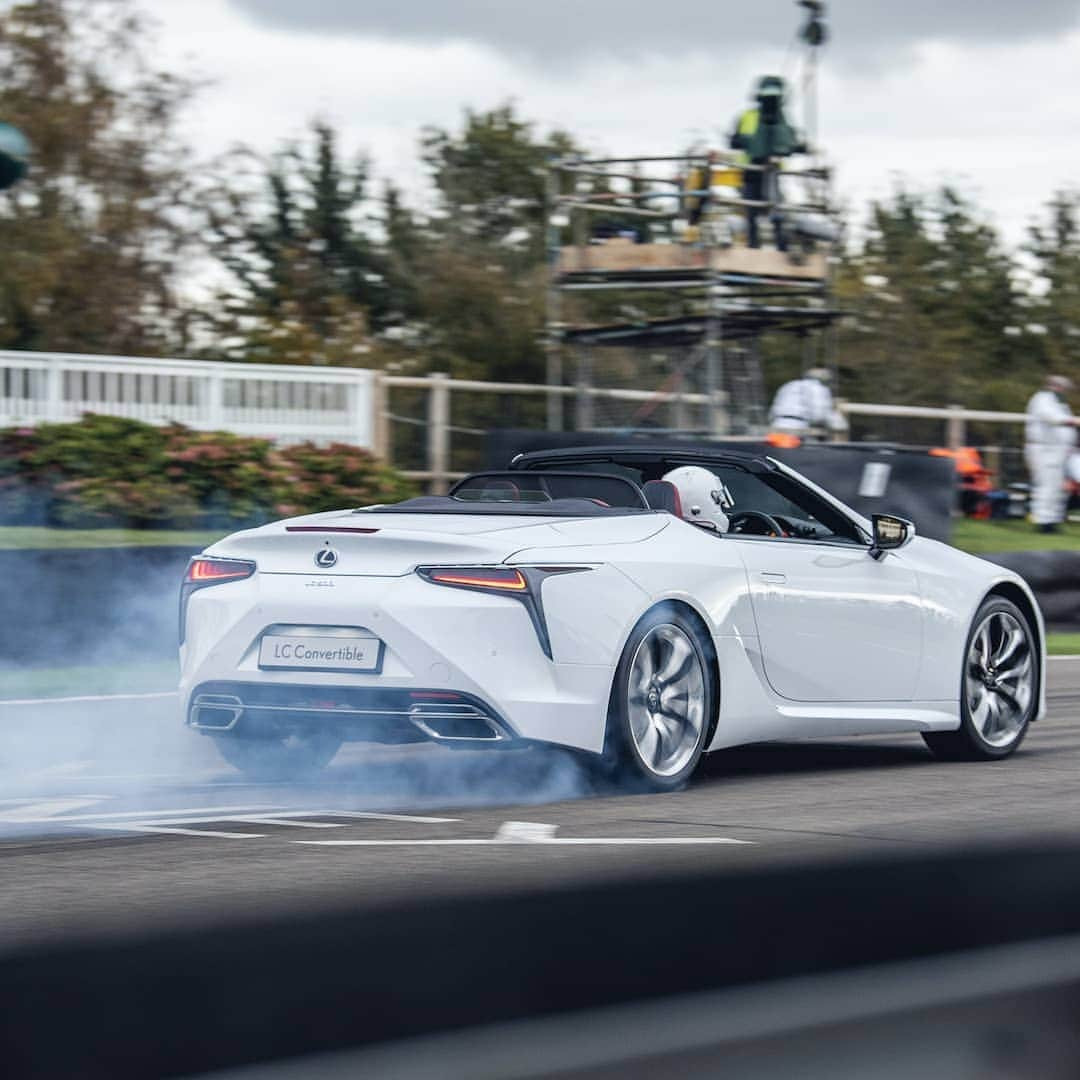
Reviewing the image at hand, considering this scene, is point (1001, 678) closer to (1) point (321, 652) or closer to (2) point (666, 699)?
(2) point (666, 699)

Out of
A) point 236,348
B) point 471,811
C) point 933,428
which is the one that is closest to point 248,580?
point 471,811

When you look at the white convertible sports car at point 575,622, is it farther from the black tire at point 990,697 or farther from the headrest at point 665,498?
the black tire at point 990,697

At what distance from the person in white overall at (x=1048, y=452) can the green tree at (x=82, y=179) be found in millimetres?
14052

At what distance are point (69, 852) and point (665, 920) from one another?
474 cm

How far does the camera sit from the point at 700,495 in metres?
8.22

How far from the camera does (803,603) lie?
26.9 ft

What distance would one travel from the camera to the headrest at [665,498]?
8.01 metres

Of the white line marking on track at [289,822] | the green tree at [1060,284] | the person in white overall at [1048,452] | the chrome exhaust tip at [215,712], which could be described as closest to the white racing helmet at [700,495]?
the chrome exhaust tip at [215,712]

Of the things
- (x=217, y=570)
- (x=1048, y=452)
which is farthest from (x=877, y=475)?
(x=217, y=570)

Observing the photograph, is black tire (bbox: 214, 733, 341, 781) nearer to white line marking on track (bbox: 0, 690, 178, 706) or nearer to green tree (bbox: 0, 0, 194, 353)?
white line marking on track (bbox: 0, 690, 178, 706)

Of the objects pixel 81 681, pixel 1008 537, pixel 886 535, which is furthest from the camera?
pixel 1008 537

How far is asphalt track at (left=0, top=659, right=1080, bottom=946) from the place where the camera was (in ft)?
18.7

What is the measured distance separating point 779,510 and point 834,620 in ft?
2.21

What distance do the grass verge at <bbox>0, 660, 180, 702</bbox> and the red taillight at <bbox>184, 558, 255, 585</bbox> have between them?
11.1ft
